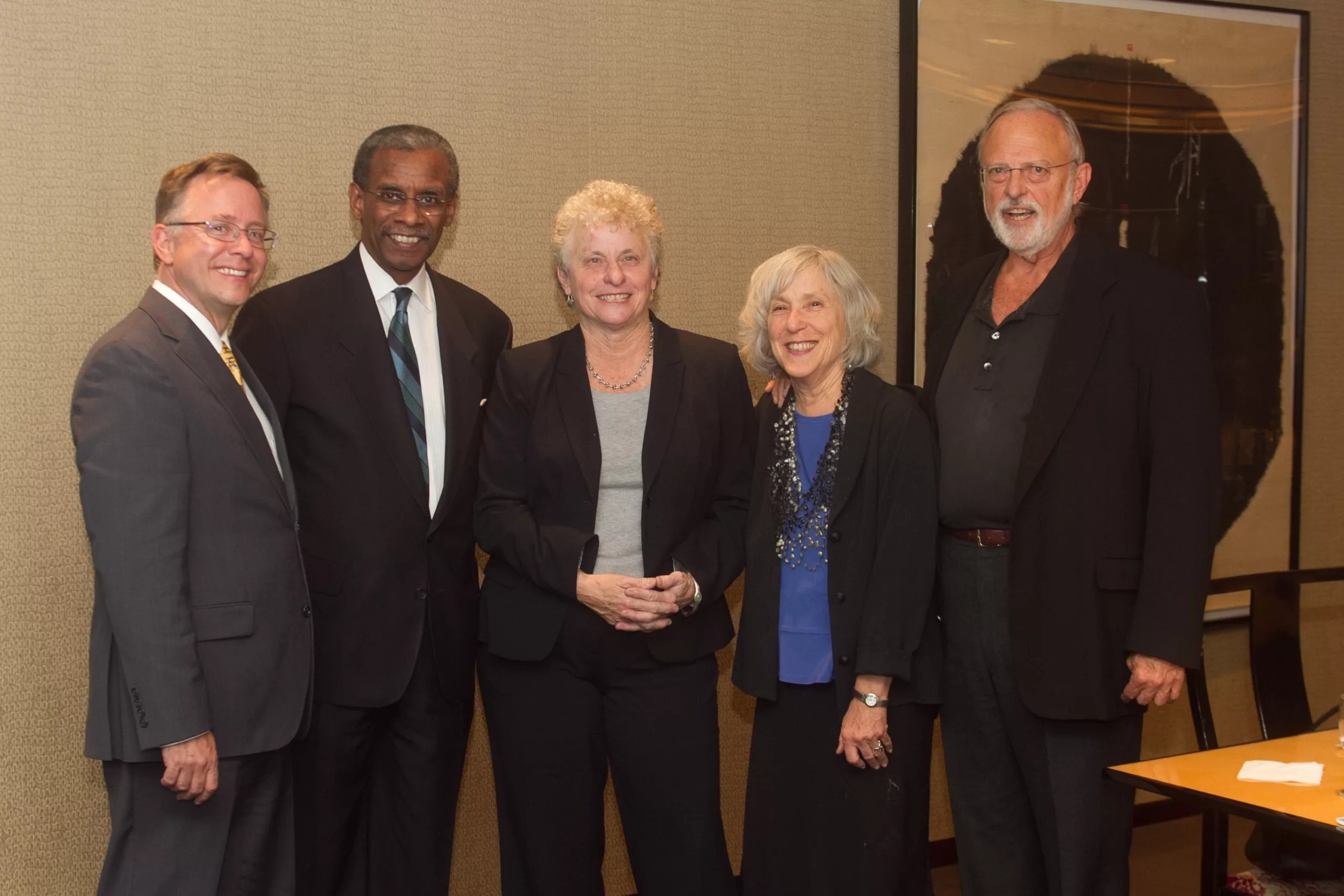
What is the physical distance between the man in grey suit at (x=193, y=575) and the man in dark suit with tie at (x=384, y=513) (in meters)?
0.18

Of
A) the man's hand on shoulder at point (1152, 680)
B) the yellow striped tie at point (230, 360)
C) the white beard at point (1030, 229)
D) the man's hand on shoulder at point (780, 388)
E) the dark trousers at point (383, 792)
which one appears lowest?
the dark trousers at point (383, 792)

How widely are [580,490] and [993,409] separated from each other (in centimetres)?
95

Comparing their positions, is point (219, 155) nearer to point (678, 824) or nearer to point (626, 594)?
point (626, 594)

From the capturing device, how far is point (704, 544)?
8.23 feet

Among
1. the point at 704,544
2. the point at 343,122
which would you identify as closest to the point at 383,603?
the point at 704,544

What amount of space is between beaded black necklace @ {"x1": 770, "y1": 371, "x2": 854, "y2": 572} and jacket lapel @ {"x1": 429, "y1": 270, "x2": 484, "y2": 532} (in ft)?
2.46

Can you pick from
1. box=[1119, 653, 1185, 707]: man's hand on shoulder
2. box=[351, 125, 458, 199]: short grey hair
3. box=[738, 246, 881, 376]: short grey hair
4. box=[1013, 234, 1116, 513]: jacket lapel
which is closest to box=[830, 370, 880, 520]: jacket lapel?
box=[738, 246, 881, 376]: short grey hair

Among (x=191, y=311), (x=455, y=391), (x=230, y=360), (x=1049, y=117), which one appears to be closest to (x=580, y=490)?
(x=455, y=391)

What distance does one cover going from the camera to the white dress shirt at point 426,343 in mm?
2586

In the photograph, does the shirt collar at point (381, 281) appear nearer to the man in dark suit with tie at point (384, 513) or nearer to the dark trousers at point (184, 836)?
the man in dark suit with tie at point (384, 513)

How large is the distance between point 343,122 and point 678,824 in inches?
82.1

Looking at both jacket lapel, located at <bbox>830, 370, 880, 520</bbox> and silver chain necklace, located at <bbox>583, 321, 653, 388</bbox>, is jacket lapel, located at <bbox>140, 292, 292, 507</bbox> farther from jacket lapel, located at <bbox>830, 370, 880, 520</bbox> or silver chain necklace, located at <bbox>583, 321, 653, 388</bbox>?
jacket lapel, located at <bbox>830, 370, 880, 520</bbox>

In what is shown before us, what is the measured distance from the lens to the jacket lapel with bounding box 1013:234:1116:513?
92.4 inches

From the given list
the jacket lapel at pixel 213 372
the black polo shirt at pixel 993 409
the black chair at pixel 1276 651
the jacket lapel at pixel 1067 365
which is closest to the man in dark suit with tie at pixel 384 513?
the jacket lapel at pixel 213 372
